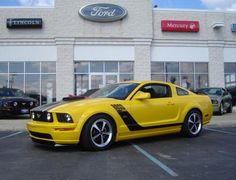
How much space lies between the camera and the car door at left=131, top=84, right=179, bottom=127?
293 inches

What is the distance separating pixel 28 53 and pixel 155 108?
17494 millimetres

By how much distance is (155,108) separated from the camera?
7.73 metres

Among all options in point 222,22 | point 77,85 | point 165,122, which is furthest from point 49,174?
point 222,22

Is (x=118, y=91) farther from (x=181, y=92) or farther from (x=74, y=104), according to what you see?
(x=181, y=92)

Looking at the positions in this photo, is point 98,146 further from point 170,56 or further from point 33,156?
point 170,56

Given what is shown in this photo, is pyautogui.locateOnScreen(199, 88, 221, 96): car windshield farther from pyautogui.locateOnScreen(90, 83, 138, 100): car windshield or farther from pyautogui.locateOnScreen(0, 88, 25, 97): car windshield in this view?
pyautogui.locateOnScreen(90, 83, 138, 100): car windshield

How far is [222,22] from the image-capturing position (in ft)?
83.4

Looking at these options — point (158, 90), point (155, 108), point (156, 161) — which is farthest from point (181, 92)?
point (156, 161)

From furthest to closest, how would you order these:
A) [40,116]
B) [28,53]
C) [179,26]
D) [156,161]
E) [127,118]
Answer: [179,26] → [28,53] → [127,118] → [40,116] → [156,161]

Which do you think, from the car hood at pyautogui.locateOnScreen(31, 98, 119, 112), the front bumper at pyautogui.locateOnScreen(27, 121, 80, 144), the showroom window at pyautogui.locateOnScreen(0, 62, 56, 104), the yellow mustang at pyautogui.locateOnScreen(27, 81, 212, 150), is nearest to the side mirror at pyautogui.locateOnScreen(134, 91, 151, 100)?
the yellow mustang at pyautogui.locateOnScreen(27, 81, 212, 150)

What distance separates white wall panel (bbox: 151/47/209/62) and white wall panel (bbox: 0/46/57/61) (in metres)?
7.13

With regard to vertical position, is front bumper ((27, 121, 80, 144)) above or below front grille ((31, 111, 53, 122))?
below

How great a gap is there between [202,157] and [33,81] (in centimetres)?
1906

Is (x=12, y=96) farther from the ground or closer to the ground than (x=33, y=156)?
farther from the ground
